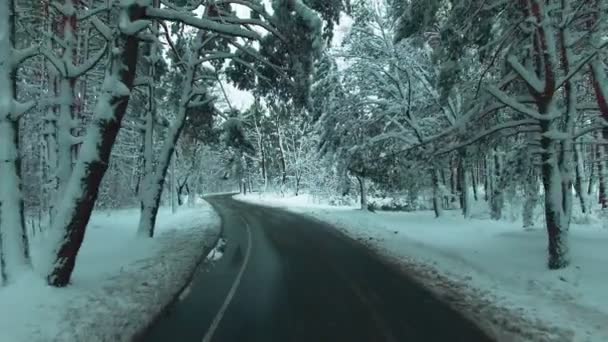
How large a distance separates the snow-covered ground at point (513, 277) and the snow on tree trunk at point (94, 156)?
6.43 m

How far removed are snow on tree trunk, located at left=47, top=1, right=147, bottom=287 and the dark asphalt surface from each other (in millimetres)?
1986

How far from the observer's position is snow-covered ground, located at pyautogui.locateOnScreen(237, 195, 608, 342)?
670cm

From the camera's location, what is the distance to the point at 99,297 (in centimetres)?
787

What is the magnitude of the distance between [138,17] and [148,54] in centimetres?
1000

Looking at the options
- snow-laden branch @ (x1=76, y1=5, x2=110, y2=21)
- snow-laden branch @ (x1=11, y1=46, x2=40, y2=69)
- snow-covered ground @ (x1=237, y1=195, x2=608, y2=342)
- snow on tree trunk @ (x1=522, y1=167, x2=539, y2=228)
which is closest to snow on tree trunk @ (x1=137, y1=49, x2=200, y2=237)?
snow-covered ground @ (x1=237, y1=195, x2=608, y2=342)

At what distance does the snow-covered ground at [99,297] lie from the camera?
241 inches

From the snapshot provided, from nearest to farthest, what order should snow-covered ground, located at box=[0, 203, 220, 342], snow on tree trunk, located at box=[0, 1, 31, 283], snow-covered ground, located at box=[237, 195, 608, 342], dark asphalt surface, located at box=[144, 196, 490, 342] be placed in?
snow-covered ground, located at box=[0, 203, 220, 342], dark asphalt surface, located at box=[144, 196, 490, 342], snow-covered ground, located at box=[237, 195, 608, 342], snow on tree trunk, located at box=[0, 1, 31, 283]

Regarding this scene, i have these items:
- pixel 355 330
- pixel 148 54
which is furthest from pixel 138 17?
pixel 148 54

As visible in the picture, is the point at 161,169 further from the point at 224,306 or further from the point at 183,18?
the point at 224,306

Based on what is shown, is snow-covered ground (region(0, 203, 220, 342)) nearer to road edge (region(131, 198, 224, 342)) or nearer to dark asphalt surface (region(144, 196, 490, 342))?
road edge (region(131, 198, 224, 342))

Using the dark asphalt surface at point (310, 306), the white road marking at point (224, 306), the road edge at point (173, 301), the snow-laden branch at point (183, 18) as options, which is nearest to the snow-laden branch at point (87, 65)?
the snow-laden branch at point (183, 18)

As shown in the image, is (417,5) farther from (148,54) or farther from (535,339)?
(148,54)

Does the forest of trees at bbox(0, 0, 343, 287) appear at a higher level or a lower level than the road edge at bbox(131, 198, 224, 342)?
higher

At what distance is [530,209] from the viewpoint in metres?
15.2
